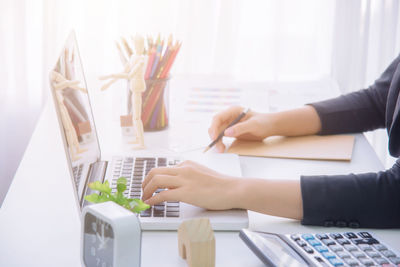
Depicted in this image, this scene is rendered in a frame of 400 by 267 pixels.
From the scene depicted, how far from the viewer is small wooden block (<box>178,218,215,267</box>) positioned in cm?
66

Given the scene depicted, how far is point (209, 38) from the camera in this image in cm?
197

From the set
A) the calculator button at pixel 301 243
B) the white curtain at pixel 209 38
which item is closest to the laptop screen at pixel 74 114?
the calculator button at pixel 301 243

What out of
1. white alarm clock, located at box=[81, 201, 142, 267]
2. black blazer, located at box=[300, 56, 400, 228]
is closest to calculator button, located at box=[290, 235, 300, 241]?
black blazer, located at box=[300, 56, 400, 228]

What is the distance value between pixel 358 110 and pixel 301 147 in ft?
0.66

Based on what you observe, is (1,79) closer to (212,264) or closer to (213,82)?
(213,82)

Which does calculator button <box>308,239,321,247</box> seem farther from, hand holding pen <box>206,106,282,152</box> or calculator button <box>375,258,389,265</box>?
hand holding pen <box>206,106,282,152</box>

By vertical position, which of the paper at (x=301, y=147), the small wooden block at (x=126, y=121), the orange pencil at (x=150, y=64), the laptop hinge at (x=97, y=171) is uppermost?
the orange pencil at (x=150, y=64)

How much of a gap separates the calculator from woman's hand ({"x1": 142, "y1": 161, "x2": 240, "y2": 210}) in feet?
0.34

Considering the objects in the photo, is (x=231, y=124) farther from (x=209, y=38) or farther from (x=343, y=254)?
(x=209, y=38)

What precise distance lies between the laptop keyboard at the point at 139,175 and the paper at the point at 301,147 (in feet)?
0.60

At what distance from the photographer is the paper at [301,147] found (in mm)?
1124

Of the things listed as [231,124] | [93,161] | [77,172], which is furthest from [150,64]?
[77,172]

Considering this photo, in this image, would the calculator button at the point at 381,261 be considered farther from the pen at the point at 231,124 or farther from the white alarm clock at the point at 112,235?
the pen at the point at 231,124

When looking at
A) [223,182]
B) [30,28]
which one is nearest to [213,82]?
[30,28]
